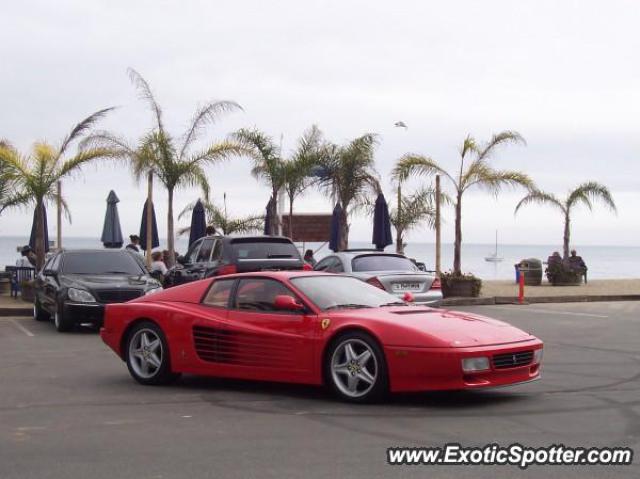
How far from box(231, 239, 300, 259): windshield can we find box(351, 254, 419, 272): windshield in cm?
135

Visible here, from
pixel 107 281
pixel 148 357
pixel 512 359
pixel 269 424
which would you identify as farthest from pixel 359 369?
pixel 107 281

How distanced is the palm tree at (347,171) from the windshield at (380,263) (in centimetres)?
1200

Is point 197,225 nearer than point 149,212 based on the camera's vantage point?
No

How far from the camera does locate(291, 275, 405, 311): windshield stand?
9.62 metres

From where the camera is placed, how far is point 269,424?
7.97 meters

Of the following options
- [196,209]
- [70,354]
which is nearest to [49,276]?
[70,354]

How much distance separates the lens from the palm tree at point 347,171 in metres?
32.0

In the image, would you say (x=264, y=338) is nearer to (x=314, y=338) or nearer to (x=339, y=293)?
(x=314, y=338)

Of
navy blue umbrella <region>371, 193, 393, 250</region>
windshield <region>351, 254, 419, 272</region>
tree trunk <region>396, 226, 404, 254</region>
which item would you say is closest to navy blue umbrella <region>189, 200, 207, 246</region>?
navy blue umbrella <region>371, 193, 393, 250</region>

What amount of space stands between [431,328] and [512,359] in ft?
2.57

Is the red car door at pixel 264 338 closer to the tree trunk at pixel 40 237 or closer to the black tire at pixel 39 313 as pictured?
the black tire at pixel 39 313

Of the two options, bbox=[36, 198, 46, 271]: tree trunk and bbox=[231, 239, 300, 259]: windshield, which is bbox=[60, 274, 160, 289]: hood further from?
bbox=[36, 198, 46, 271]: tree trunk

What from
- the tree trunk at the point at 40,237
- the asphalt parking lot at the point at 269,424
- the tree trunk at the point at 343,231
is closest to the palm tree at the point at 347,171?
the tree trunk at the point at 343,231

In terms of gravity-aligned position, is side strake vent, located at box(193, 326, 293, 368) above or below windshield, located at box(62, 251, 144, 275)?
below
